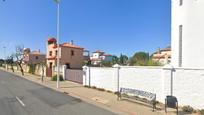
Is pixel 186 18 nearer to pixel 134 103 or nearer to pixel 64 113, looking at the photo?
pixel 134 103

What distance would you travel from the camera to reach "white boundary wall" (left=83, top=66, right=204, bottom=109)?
1232 cm

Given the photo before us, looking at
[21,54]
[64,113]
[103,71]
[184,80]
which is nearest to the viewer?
[64,113]

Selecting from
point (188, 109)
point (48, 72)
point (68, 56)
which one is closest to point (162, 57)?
point (68, 56)

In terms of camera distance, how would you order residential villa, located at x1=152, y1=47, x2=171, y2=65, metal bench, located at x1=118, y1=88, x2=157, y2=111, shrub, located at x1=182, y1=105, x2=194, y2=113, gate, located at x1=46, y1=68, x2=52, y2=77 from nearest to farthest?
shrub, located at x1=182, y1=105, x2=194, y2=113, metal bench, located at x1=118, y1=88, x2=157, y2=111, residential villa, located at x1=152, y1=47, x2=171, y2=65, gate, located at x1=46, y1=68, x2=52, y2=77

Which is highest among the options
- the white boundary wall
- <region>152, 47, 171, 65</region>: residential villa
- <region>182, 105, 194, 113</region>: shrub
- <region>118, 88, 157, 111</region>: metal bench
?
<region>152, 47, 171, 65</region>: residential villa

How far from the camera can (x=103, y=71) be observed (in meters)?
21.9

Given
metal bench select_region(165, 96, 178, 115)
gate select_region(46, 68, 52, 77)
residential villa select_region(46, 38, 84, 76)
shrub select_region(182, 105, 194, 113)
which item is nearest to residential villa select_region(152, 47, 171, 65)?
residential villa select_region(46, 38, 84, 76)

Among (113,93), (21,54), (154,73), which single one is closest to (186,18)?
(154,73)

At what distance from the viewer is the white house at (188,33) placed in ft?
51.4

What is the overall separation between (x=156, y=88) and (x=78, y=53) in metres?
39.8

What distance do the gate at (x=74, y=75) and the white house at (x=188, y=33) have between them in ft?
43.0

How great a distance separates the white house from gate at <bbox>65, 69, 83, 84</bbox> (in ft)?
43.0

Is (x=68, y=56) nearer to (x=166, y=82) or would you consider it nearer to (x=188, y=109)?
(x=166, y=82)

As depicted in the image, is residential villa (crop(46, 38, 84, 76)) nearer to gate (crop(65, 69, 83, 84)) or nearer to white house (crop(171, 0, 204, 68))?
gate (crop(65, 69, 83, 84))
